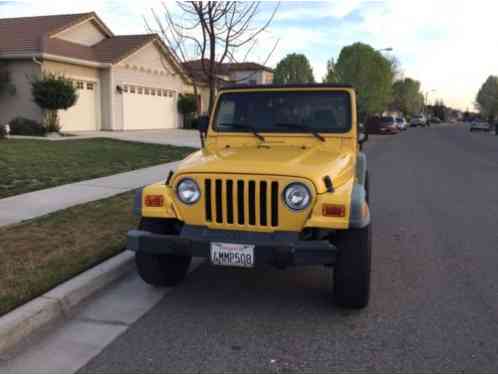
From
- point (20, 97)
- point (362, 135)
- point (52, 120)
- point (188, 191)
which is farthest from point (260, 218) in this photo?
point (20, 97)

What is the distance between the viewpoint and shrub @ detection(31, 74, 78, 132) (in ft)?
70.5

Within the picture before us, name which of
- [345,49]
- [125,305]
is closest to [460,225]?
[125,305]

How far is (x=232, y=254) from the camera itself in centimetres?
399

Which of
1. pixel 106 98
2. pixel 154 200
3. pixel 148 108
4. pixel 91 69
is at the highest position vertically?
pixel 91 69

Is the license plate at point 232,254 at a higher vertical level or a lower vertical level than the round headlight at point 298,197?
lower

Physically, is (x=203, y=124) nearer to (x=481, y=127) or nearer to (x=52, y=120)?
(x=52, y=120)

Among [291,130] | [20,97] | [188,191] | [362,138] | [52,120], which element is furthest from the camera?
[20,97]

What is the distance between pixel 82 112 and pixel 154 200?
22.5 metres

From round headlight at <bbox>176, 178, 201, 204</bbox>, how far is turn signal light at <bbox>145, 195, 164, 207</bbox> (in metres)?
0.16

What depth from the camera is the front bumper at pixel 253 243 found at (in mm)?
3850

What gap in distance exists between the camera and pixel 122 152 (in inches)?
643

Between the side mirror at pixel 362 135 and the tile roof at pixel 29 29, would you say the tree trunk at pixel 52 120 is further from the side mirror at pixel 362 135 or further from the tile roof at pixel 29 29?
the side mirror at pixel 362 135

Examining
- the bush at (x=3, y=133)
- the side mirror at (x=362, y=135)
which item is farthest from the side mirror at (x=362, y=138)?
the bush at (x=3, y=133)

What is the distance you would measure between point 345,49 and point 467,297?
62440 millimetres
